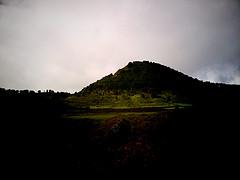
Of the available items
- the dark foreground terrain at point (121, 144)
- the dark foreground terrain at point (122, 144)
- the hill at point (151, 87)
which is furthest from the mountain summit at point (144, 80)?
the dark foreground terrain at point (122, 144)

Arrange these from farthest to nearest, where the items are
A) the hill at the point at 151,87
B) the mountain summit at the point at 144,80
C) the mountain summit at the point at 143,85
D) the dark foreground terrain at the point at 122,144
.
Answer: the mountain summit at the point at 144,80, the mountain summit at the point at 143,85, the hill at the point at 151,87, the dark foreground terrain at the point at 122,144

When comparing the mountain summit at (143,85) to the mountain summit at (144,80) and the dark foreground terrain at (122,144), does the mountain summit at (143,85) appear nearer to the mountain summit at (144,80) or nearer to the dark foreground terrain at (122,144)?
the mountain summit at (144,80)

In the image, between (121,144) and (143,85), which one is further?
(143,85)

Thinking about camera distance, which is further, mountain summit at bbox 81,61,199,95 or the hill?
mountain summit at bbox 81,61,199,95

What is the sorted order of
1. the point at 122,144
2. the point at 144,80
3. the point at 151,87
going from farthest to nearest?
the point at 144,80
the point at 151,87
the point at 122,144

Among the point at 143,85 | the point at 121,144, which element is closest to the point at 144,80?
the point at 143,85

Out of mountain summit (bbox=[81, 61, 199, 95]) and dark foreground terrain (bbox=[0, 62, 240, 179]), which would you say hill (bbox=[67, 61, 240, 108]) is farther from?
dark foreground terrain (bbox=[0, 62, 240, 179])

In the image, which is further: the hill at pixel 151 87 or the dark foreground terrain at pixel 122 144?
the hill at pixel 151 87

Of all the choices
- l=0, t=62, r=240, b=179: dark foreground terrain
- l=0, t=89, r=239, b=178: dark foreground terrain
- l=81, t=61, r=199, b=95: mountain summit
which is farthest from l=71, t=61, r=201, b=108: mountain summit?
l=0, t=89, r=239, b=178: dark foreground terrain

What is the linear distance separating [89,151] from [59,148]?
180 inches

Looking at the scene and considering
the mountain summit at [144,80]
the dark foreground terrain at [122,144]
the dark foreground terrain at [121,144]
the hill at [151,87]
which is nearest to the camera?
the dark foreground terrain at [121,144]

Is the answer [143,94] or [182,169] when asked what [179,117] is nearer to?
[182,169]

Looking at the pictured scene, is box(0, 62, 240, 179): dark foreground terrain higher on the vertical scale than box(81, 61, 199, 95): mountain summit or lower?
lower

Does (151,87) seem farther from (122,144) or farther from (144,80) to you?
(122,144)
